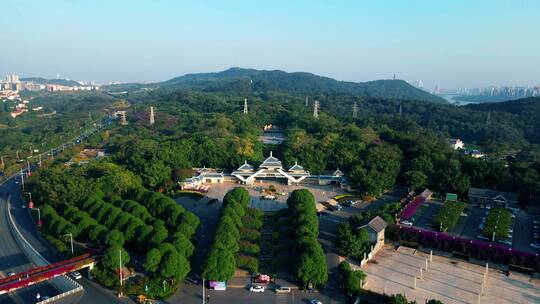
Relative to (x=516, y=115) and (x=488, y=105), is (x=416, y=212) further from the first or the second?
(x=488, y=105)

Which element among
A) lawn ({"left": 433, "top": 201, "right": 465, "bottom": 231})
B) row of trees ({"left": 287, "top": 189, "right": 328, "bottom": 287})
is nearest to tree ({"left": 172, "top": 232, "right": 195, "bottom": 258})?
row of trees ({"left": 287, "top": 189, "right": 328, "bottom": 287})

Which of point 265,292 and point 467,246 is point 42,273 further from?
point 467,246

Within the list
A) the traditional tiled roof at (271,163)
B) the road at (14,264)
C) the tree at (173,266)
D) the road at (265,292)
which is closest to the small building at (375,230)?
the road at (265,292)

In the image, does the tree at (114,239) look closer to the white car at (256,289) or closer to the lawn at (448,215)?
the white car at (256,289)

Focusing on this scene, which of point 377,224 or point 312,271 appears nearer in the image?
point 312,271

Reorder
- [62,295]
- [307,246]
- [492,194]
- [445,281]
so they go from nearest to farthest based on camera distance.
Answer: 1. [62,295]
2. [307,246]
3. [445,281]
4. [492,194]

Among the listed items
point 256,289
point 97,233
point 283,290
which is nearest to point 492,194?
point 283,290
